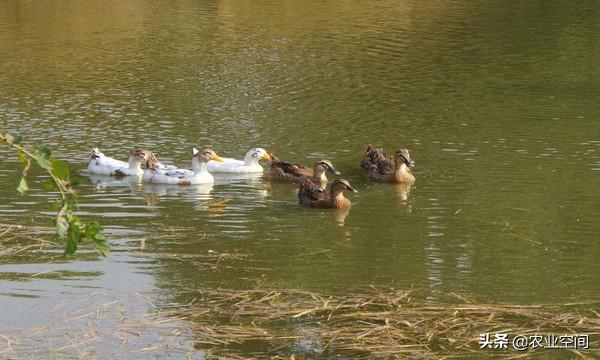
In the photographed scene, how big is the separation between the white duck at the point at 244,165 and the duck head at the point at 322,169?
3.30 feet

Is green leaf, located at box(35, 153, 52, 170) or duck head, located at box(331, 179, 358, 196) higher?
green leaf, located at box(35, 153, 52, 170)

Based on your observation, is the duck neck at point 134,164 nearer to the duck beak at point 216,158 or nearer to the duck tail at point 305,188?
the duck beak at point 216,158

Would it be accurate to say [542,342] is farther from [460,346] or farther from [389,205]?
[389,205]

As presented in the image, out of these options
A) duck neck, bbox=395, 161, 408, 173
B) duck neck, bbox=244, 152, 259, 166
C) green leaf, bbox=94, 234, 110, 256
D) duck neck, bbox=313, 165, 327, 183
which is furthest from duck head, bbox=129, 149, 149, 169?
green leaf, bbox=94, 234, 110, 256

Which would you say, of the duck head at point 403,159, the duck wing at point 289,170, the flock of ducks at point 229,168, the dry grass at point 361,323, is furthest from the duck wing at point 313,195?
the dry grass at point 361,323

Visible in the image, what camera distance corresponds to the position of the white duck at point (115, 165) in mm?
17156

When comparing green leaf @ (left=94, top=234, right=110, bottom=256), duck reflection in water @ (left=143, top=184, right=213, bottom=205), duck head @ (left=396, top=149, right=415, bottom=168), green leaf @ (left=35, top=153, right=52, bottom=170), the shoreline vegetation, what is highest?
green leaf @ (left=35, top=153, right=52, bottom=170)

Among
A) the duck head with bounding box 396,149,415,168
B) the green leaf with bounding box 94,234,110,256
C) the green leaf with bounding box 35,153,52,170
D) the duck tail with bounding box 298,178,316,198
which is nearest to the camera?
the green leaf with bounding box 35,153,52,170

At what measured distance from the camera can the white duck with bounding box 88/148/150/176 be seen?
17156 millimetres

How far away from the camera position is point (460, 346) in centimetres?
1020

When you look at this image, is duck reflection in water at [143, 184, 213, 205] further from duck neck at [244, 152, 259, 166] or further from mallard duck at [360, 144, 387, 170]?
mallard duck at [360, 144, 387, 170]

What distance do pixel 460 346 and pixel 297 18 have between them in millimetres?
26475

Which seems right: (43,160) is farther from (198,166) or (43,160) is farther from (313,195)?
(198,166)

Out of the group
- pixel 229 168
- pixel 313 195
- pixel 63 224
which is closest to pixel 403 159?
pixel 313 195
